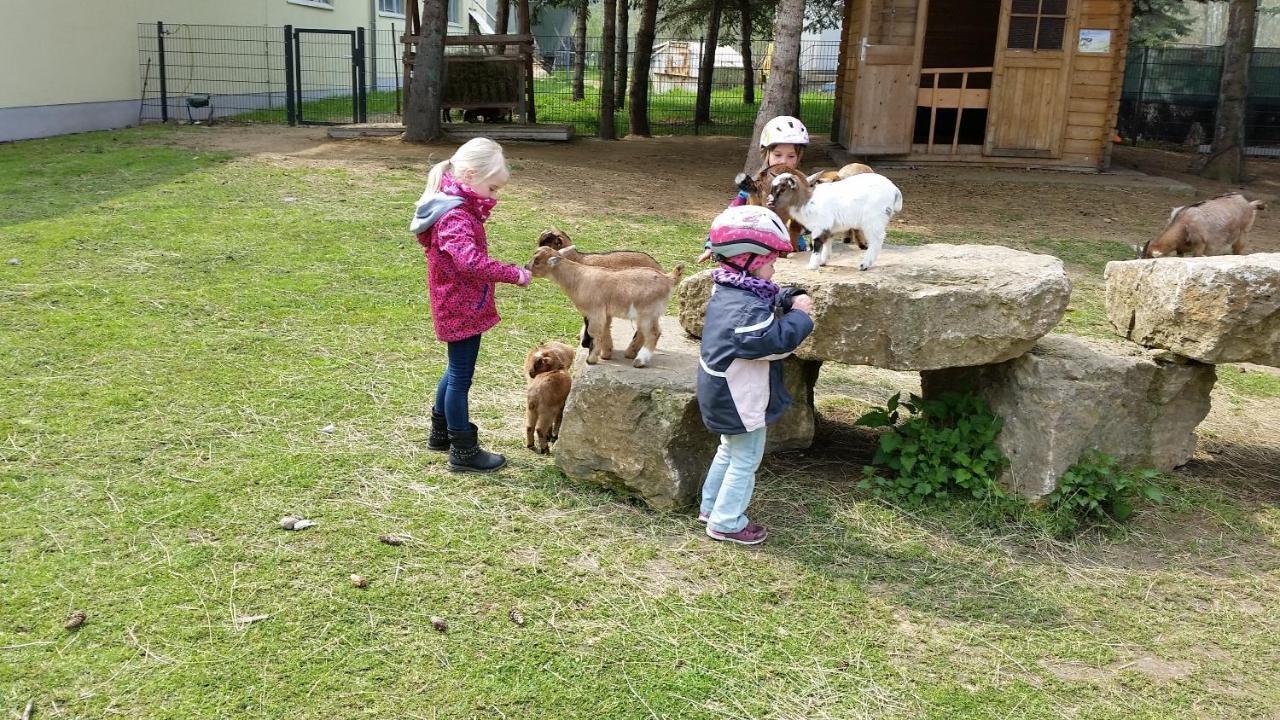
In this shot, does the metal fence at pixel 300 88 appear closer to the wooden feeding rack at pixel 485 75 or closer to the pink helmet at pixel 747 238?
the wooden feeding rack at pixel 485 75

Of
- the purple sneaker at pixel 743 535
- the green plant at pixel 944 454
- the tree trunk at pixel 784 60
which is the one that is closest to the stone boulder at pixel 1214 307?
the green plant at pixel 944 454

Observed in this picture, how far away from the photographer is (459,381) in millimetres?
5480

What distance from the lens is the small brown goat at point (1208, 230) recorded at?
8758 millimetres

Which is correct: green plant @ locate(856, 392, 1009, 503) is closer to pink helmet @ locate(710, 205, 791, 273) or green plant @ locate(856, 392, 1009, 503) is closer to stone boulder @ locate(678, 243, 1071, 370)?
stone boulder @ locate(678, 243, 1071, 370)

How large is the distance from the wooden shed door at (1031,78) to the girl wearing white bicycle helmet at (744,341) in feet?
43.8

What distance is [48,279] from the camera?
846 centimetres

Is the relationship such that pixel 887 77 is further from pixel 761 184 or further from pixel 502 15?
pixel 761 184

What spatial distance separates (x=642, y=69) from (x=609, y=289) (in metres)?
A: 15.5

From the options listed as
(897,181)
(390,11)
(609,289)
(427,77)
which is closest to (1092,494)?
(609,289)

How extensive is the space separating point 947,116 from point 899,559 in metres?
18.4

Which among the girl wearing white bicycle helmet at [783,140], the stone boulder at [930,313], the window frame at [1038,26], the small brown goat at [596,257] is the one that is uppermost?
the window frame at [1038,26]

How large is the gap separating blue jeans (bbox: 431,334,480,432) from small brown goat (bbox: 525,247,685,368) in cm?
55

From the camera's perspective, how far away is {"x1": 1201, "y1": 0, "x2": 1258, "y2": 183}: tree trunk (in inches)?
680

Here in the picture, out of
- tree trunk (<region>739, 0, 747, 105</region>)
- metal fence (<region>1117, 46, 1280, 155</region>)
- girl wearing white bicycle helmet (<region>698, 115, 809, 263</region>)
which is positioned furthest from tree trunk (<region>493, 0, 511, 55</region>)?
girl wearing white bicycle helmet (<region>698, 115, 809, 263</region>)
